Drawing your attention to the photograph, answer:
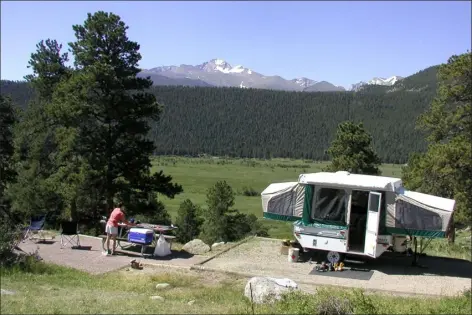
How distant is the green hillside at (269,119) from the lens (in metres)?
158

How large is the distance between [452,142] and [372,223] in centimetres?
850

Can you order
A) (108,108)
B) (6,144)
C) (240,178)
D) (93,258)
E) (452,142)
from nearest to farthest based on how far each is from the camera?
(93,258) < (452,142) < (108,108) < (6,144) < (240,178)

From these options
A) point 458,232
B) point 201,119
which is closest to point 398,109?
point 201,119

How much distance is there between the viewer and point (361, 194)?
41.2ft

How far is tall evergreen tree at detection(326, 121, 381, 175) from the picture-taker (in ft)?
95.1

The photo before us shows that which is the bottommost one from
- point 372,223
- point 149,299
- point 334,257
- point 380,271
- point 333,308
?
point 380,271

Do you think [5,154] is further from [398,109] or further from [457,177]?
[398,109]

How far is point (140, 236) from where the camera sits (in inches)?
504

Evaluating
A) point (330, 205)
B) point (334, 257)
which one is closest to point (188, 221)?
point (330, 205)

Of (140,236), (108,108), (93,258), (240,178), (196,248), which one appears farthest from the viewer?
(240,178)

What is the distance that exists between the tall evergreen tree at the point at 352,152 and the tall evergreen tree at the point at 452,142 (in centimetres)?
854

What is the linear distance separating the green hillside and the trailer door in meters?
134

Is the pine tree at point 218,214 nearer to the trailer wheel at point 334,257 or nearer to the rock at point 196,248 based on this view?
the rock at point 196,248

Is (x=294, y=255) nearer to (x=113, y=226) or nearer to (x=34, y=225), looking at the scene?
(x=113, y=226)
